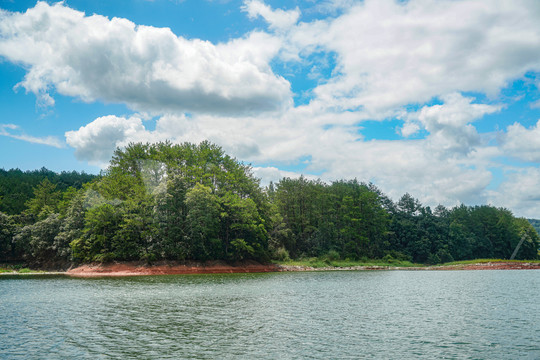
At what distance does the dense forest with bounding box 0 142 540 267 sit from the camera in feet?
241

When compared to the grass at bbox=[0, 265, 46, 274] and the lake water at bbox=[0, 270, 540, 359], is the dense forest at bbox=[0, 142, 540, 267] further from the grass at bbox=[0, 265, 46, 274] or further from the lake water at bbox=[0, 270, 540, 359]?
the lake water at bbox=[0, 270, 540, 359]

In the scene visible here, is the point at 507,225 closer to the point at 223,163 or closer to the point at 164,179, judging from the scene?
the point at 223,163

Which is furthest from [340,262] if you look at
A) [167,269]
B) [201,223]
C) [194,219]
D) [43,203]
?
[43,203]

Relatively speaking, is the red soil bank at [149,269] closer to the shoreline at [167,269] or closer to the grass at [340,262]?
the shoreline at [167,269]

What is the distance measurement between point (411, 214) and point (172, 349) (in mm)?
134149

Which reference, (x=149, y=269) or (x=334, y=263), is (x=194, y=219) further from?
(x=334, y=263)

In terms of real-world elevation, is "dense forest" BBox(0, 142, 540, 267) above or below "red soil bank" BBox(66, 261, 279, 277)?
above

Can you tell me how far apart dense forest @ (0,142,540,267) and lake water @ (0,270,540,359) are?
37262mm

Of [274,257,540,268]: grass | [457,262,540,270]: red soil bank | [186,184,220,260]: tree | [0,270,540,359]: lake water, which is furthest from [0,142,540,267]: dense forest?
[0,270,540,359]: lake water

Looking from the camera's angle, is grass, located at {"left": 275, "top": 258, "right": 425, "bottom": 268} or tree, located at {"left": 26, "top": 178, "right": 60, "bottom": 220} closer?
grass, located at {"left": 275, "top": 258, "right": 425, "bottom": 268}

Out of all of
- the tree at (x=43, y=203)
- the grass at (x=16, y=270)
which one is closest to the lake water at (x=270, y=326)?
the grass at (x=16, y=270)

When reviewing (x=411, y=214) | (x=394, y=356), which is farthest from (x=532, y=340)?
(x=411, y=214)

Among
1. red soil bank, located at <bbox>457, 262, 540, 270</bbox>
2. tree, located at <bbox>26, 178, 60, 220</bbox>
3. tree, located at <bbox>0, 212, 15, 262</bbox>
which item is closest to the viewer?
tree, located at <bbox>0, 212, 15, 262</bbox>

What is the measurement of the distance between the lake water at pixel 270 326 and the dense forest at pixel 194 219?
37262 mm
